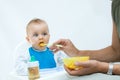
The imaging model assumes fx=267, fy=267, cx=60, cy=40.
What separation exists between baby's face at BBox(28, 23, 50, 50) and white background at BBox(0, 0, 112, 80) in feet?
1.97

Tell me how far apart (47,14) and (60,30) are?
18 centimetres

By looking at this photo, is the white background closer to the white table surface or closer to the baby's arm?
the baby's arm

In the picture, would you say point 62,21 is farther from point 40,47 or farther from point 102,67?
point 102,67

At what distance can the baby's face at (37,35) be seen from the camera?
1534 millimetres

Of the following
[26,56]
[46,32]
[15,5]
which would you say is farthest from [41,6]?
[26,56]

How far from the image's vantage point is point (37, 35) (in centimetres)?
156

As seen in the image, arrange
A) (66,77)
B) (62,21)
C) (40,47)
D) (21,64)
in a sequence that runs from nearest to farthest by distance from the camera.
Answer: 1. (66,77)
2. (21,64)
3. (40,47)
4. (62,21)

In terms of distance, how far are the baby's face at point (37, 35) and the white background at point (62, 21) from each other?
601 millimetres

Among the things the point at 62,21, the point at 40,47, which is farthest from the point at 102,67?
the point at 62,21

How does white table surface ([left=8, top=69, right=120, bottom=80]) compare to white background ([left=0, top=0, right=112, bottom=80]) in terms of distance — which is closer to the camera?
white table surface ([left=8, top=69, right=120, bottom=80])

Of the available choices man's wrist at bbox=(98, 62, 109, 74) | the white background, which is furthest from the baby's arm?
the white background

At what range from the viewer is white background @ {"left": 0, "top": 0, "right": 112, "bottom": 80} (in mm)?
2146

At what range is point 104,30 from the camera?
2.34 metres

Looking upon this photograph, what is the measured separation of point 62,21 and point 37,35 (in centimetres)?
75
